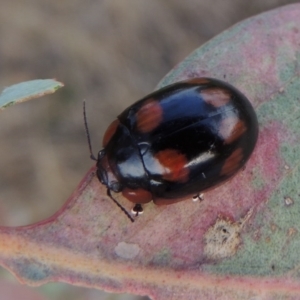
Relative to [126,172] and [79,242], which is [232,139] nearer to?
[126,172]

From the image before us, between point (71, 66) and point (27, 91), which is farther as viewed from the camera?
point (71, 66)

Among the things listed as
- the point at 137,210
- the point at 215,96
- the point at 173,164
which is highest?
the point at 215,96

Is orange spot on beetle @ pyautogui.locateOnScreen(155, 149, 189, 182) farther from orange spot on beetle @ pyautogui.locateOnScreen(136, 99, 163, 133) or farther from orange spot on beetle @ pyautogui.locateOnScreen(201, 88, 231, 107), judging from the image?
orange spot on beetle @ pyautogui.locateOnScreen(201, 88, 231, 107)

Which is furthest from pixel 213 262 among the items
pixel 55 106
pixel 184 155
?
pixel 55 106

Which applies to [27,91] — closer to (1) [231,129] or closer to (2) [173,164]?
(2) [173,164]

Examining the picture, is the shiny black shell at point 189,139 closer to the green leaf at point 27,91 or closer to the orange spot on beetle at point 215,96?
the orange spot on beetle at point 215,96

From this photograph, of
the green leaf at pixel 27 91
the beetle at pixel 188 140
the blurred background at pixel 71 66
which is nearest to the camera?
the green leaf at pixel 27 91

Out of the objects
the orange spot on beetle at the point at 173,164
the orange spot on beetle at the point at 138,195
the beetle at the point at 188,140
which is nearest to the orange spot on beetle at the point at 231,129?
the beetle at the point at 188,140

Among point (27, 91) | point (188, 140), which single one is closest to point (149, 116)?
point (188, 140)
